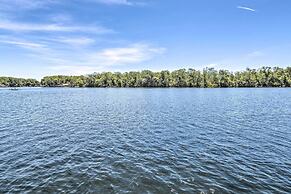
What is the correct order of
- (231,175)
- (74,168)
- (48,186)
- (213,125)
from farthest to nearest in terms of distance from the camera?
(213,125) → (74,168) → (231,175) → (48,186)

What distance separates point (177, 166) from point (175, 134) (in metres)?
12.5

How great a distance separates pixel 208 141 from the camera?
30.2m

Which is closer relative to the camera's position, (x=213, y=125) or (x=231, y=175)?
(x=231, y=175)

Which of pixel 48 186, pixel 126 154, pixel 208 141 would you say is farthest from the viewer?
pixel 208 141

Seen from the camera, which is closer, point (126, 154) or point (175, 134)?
point (126, 154)


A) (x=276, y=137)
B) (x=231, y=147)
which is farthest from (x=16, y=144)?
(x=276, y=137)

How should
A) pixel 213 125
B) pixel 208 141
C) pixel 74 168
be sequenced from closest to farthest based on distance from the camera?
pixel 74 168 → pixel 208 141 → pixel 213 125

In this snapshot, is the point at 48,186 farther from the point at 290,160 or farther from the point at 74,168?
the point at 290,160

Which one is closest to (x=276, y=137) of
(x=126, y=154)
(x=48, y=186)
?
(x=126, y=154)

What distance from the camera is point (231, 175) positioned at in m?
19.8

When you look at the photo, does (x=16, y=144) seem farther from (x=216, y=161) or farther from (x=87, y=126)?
(x=216, y=161)

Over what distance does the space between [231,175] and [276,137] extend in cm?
1585

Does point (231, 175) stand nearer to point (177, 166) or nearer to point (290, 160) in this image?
point (177, 166)

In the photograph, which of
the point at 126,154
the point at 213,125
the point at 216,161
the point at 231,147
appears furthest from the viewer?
the point at 213,125
